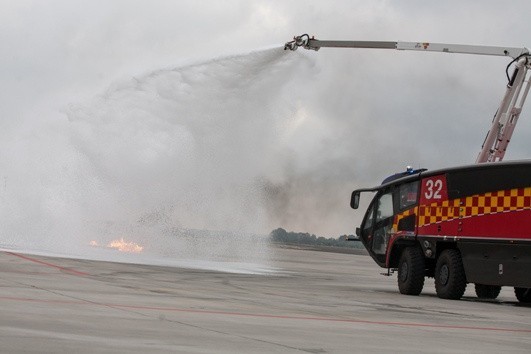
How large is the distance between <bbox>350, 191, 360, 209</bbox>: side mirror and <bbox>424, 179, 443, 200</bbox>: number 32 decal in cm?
423

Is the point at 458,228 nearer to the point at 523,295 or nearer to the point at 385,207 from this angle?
the point at 523,295

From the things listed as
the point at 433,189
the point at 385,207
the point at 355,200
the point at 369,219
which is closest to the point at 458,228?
the point at 433,189

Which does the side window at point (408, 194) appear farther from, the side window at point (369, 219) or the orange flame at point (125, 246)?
the orange flame at point (125, 246)

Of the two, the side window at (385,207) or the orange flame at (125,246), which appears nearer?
the side window at (385,207)

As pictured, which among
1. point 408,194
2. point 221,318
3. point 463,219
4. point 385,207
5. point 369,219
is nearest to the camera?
point 221,318

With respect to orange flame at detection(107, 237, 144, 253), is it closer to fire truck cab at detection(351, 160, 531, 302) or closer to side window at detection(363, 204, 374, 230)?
side window at detection(363, 204, 374, 230)

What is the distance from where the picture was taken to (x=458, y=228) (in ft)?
74.6

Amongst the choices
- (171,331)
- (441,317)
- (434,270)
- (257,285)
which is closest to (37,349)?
(171,331)

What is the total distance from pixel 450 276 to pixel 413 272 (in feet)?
5.14

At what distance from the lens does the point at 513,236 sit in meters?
21.1

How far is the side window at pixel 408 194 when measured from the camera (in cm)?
2483

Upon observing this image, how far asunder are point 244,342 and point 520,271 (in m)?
11.4

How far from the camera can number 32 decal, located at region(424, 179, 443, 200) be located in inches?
928

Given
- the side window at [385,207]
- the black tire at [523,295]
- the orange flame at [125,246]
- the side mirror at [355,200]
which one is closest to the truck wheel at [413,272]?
Result: the side window at [385,207]
